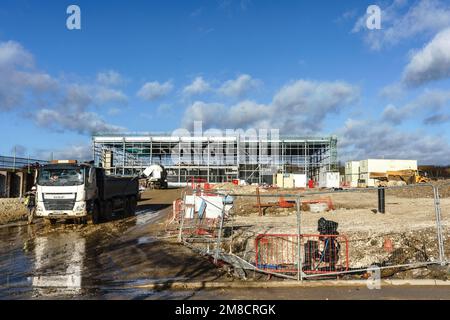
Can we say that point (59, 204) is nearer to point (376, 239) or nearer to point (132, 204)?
point (132, 204)

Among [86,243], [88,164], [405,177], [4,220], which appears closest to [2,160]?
[4,220]

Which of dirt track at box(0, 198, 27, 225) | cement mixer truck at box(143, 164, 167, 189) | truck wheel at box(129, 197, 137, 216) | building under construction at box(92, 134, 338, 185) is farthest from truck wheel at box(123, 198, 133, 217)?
building under construction at box(92, 134, 338, 185)

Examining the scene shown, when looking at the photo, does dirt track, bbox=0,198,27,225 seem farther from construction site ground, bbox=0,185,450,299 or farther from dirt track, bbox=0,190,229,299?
dirt track, bbox=0,190,229,299

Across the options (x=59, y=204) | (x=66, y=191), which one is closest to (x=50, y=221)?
(x=59, y=204)

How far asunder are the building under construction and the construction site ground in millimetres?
47775

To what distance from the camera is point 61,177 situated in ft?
59.3

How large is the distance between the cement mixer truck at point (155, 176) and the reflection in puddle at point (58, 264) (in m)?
36.2

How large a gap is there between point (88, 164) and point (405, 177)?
4294 cm

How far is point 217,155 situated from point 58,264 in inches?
2238

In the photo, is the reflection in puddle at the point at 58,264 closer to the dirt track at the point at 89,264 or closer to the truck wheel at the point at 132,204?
the dirt track at the point at 89,264

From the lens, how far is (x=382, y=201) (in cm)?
1983

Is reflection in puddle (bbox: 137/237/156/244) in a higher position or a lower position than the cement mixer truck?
lower

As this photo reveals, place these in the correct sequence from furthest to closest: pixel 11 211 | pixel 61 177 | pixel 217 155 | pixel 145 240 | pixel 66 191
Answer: pixel 217 155, pixel 11 211, pixel 61 177, pixel 66 191, pixel 145 240

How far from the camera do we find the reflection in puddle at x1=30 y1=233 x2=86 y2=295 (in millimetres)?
7930
